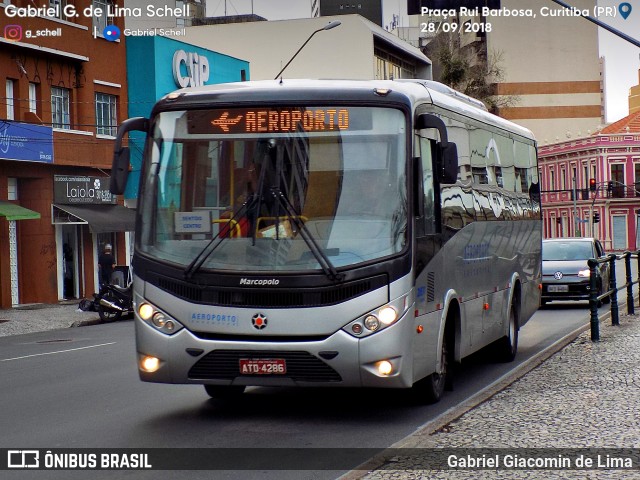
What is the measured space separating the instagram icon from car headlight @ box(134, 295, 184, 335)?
83.9 feet

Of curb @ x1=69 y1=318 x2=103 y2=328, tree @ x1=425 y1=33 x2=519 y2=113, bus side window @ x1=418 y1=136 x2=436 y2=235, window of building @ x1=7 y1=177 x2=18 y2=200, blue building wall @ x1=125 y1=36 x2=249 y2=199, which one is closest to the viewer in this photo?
bus side window @ x1=418 y1=136 x2=436 y2=235

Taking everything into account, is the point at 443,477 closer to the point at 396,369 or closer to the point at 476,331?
the point at 396,369

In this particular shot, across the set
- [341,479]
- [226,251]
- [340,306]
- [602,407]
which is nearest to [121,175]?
[226,251]

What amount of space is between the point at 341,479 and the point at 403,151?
359 centimetres

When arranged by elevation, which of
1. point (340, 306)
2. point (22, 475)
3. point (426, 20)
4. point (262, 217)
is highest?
point (426, 20)

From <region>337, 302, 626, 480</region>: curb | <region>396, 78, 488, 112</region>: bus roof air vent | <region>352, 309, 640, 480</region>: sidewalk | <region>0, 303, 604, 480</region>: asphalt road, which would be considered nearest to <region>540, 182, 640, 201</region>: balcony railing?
<region>396, 78, 488, 112</region>: bus roof air vent

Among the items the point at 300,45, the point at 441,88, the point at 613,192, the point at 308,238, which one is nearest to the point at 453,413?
the point at 308,238

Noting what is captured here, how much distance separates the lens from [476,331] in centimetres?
1285

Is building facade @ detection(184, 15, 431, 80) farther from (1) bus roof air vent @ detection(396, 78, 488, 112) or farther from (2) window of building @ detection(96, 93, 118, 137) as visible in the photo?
(1) bus roof air vent @ detection(396, 78, 488, 112)

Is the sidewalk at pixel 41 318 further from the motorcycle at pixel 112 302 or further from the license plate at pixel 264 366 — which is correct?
the license plate at pixel 264 366

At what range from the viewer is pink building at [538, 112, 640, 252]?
94.2m

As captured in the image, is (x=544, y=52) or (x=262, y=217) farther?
(x=544, y=52)

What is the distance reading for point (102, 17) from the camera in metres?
39.6

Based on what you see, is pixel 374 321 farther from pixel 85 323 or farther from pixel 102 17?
pixel 102 17
